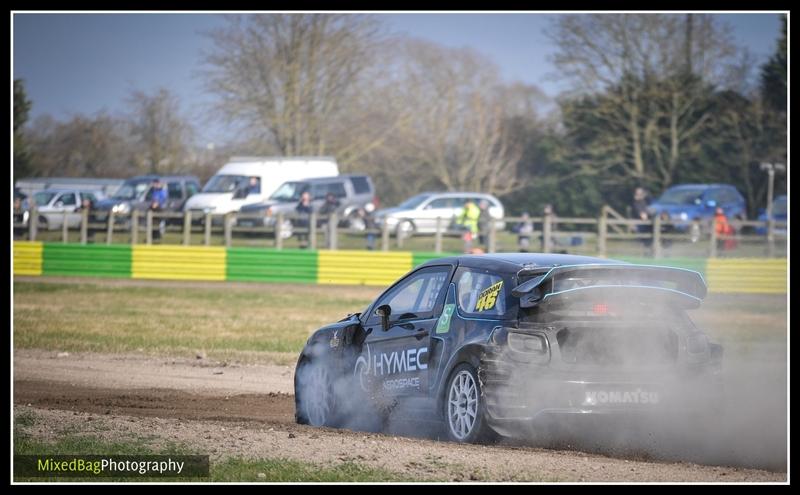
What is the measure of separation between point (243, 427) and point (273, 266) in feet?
61.3

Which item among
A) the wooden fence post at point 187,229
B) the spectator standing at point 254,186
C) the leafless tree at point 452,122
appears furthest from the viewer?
the leafless tree at point 452,122

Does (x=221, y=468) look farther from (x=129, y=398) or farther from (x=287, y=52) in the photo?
(x=287, y=52)

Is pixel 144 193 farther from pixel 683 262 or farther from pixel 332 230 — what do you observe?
pixel 683 262

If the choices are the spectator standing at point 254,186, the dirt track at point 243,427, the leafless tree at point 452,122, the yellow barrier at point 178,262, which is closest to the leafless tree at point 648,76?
the leafless tree at point 452,122

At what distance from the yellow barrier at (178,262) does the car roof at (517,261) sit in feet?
63.0

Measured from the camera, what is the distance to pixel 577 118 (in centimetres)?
4747

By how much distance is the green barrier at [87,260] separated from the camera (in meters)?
27.3

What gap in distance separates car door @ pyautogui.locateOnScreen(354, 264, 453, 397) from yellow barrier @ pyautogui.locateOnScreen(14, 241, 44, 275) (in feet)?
70.1

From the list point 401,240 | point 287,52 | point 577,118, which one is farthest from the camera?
point 577,118

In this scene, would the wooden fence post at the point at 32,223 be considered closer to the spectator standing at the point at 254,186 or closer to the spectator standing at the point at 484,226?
the spectator standing at the point at 254,186

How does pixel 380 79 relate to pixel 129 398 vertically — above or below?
above

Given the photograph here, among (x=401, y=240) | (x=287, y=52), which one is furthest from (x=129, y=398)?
(x=287, y=52)

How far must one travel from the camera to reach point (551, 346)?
6.87 m
